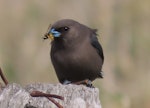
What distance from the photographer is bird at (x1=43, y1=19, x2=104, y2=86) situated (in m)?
6.35

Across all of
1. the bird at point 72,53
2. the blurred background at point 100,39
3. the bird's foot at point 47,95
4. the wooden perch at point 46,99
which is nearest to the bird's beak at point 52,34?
the bird at point 72,53

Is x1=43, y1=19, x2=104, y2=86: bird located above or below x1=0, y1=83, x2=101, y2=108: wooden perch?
below

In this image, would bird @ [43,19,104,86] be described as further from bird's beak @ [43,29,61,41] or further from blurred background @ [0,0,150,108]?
blurred background @ [0,0,150,108]

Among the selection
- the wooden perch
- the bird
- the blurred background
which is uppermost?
the wooden perch

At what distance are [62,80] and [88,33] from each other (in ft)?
1.96

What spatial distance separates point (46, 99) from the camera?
11.3 feet

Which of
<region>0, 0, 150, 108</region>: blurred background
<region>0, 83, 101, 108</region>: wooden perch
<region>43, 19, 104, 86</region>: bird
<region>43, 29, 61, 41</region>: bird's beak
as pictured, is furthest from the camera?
<region>0, 0, 150, 108</region>: blurred background

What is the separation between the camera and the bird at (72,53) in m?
6.35

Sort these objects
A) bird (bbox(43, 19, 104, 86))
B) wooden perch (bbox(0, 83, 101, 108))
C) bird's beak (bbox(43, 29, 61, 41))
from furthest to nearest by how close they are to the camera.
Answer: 1. bird (bbox(43, 19, 104, 86))
2. bird's beak (bbox(43, 29, 61, 41))
3. wooden perch (bbox(0, 83, 101, 108))

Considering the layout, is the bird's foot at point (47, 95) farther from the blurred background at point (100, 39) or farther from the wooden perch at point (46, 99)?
the blurred background at point (100, 39)

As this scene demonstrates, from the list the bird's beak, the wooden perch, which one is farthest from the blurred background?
the wooden perch

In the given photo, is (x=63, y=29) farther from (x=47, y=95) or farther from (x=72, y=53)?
(x=47, y=95)

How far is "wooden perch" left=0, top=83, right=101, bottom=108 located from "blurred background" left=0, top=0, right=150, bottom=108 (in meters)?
3.47

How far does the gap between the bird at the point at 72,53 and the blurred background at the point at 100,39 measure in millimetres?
773
